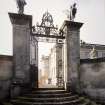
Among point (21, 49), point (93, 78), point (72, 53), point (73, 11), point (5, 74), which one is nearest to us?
point (5, 74)

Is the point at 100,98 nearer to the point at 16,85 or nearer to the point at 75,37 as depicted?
the point at 75,37

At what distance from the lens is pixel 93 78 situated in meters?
10.2

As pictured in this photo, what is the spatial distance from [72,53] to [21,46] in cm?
328

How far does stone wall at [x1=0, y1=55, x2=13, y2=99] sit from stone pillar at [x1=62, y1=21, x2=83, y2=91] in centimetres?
355

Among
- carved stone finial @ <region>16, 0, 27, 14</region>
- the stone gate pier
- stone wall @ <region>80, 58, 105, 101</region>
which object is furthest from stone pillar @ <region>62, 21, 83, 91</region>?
carved stone finial @ <region>16, 0, 27, 14</region>

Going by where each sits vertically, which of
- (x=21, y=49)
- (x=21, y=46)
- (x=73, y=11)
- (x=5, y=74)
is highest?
(x=73, y=11)

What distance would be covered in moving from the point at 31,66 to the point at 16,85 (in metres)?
1.66

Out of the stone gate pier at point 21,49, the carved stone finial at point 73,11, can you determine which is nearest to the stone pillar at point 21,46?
the stone gate pier at point 21,49

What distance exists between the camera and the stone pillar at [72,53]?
9805 mm

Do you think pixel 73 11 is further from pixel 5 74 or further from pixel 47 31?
pixel 5 74

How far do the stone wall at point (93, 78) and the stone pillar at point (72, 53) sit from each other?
570 millimetres

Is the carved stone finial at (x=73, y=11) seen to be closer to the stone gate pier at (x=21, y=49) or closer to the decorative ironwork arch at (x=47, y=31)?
the decorative ironwork arch at (x=47, y=31)

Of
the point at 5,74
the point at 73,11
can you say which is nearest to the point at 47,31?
the point at 73,11

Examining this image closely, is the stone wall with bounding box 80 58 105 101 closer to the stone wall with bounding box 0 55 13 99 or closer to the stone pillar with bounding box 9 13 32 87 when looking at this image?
the stone pillar with bounding box 9 13 32 87
